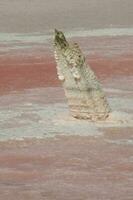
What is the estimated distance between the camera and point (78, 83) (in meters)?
12.2

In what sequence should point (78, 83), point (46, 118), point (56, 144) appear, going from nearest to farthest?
point (56, 144) → point (78, 83) → point (46, 118)

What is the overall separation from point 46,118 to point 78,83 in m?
0.71

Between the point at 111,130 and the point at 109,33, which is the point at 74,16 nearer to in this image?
the point at 109,33

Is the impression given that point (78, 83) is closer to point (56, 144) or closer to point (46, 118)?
point (46, 118)

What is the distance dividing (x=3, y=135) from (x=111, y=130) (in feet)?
4.32

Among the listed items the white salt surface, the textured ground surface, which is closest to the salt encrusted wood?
the white salt surface

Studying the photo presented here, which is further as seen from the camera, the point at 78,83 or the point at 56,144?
the point at 78,83

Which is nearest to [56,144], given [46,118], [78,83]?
[78,83]

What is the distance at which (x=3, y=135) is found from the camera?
11.5m

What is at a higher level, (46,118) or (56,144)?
(56,144)

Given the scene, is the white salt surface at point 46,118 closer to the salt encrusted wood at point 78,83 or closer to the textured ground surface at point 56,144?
the textured ground surface at point 56,144

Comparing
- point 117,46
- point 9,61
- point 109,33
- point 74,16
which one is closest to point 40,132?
point 9,61

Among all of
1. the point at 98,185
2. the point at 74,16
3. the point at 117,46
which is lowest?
the point at 74,16

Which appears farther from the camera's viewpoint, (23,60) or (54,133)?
(23,60)
